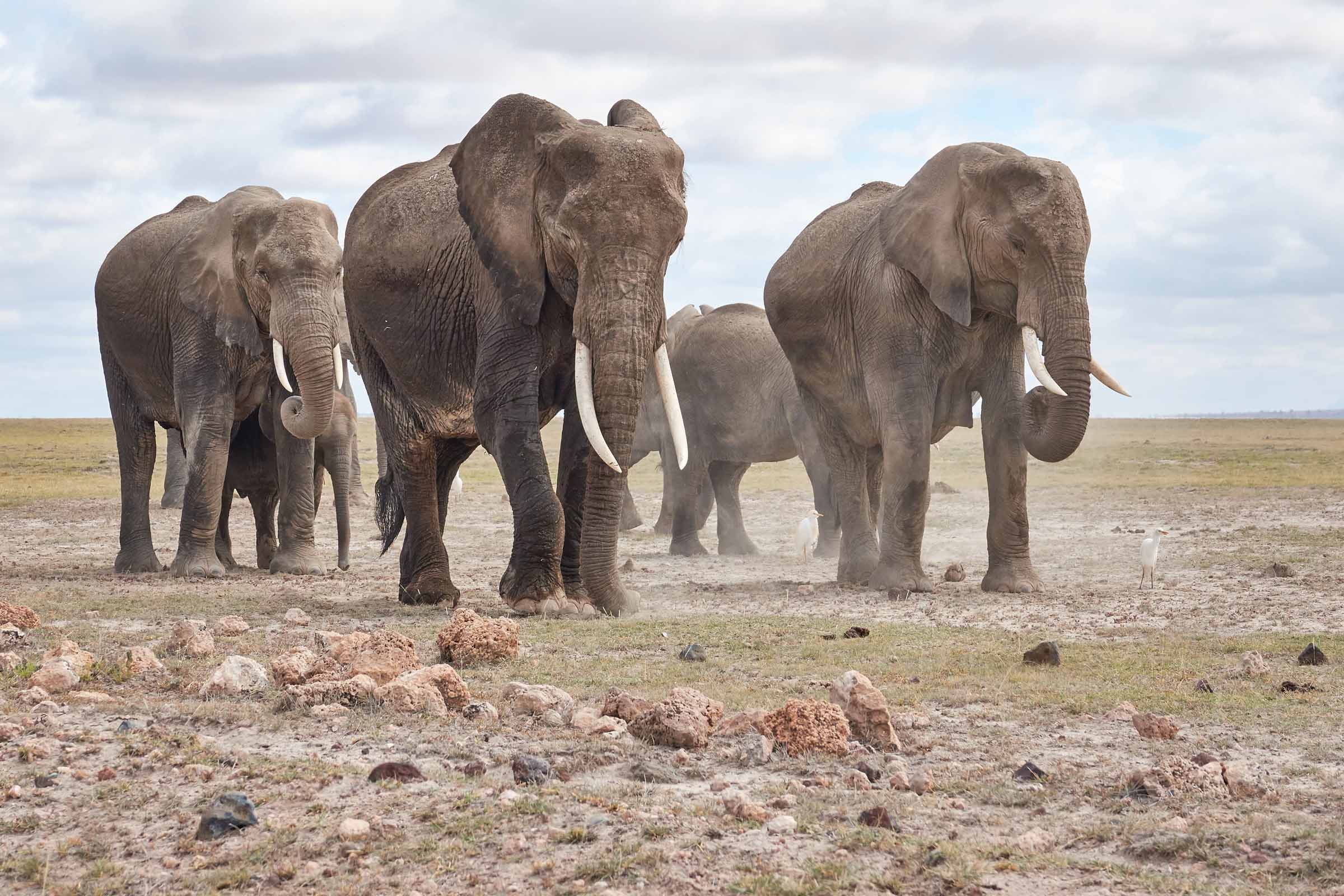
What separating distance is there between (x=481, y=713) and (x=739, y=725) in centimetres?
111

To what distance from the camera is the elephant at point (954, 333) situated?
1146 centimetres

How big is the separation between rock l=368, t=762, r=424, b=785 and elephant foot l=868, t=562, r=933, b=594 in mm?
7363

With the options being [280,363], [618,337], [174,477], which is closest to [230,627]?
[618,337]

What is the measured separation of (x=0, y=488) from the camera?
3244 cm

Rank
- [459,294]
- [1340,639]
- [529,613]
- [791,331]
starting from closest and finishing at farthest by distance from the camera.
A: [1340,639] → [529,613] → [459,294] → [791,331]

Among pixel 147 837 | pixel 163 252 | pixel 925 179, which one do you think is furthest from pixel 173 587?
pixel 147 837

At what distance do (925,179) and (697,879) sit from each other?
895 centimetres

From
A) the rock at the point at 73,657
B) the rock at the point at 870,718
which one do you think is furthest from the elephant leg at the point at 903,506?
the rock at the point at 73,657

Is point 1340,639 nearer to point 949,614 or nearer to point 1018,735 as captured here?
point 949,614

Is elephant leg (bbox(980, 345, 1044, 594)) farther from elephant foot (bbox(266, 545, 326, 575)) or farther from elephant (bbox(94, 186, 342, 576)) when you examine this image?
elephant foot (bbox(266, 545, 326, 575))

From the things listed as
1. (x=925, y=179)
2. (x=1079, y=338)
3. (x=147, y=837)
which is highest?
(x=925, y=179)

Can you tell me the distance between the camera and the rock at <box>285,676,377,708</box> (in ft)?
22.5

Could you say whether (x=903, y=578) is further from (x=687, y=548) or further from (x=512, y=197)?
(x=687, y=548)

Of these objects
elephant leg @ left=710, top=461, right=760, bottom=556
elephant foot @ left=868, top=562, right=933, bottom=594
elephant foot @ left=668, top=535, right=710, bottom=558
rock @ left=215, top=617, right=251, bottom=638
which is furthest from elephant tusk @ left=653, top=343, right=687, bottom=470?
elephant leg @ left=710, top=461, right=760, bottom=556
